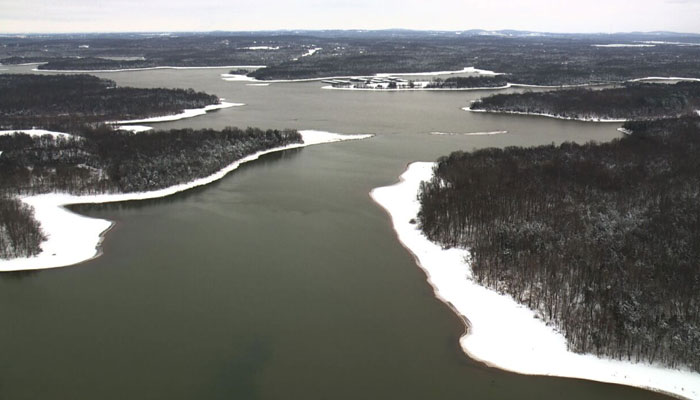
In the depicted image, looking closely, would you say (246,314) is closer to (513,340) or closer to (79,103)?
(513,340)

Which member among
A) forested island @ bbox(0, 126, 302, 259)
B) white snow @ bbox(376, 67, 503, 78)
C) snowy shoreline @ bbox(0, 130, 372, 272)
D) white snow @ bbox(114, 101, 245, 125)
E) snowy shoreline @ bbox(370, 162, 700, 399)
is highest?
white snow @ bbox(376, 67, 503, 78)

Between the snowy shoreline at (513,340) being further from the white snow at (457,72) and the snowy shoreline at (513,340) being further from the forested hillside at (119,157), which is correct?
the white snow at (457,72)

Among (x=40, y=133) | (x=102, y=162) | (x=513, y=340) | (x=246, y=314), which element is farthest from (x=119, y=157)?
(x=513, y=340)

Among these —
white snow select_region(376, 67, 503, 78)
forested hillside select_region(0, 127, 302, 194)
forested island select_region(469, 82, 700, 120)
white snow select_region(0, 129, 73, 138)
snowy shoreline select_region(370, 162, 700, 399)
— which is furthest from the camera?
white snow select_region(376, 67, 503, 78)

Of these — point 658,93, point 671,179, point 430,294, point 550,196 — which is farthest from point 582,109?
point 430,294

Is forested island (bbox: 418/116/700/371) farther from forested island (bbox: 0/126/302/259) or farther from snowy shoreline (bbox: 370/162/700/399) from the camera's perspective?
forested island (bbox: 0/126/302/259)

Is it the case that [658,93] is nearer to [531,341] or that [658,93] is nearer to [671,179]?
[671,179]

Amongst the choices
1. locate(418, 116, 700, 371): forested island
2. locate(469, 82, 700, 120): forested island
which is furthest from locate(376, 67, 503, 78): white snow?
locate(418, 116, 700, 371): forested island
